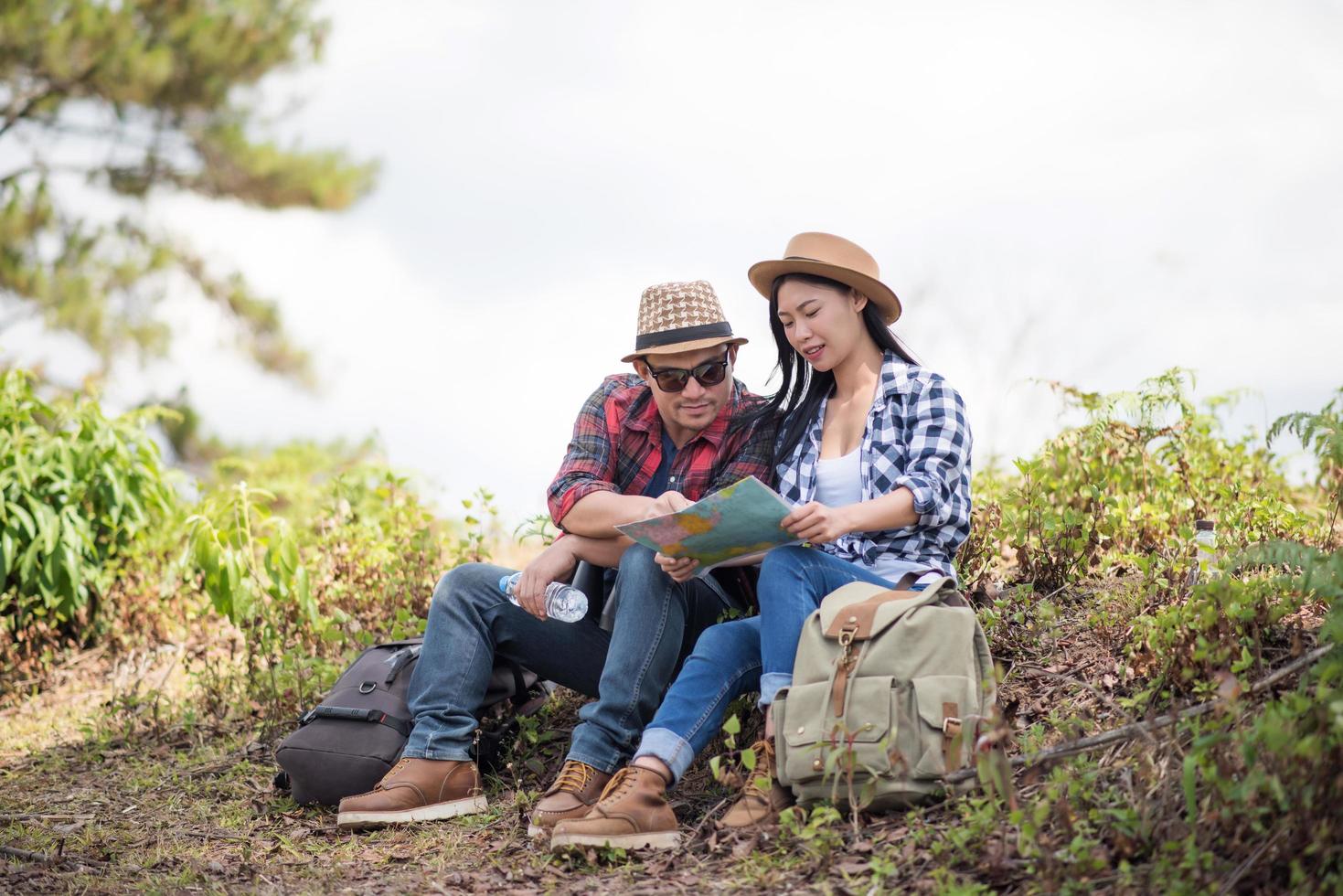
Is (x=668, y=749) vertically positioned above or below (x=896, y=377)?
below

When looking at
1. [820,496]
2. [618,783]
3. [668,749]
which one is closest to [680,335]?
[820,496]

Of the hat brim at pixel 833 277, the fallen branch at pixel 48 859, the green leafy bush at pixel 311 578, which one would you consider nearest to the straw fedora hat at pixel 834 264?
the hat brim at pixel 833 277

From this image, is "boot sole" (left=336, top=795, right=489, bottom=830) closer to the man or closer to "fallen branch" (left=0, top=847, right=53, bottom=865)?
the man

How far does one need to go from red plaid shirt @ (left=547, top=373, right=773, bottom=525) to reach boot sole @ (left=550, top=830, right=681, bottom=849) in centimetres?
118

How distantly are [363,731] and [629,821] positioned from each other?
125 cm

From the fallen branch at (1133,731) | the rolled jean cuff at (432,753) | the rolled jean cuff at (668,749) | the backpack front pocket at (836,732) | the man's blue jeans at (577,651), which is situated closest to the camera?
the fallen branch at (1133,731)

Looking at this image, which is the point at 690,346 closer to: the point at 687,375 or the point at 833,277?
the point at 687,375

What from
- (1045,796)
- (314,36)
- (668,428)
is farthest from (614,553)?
(314,36)

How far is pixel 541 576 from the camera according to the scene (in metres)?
4.18

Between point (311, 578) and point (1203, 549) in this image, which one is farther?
point (311, 578)

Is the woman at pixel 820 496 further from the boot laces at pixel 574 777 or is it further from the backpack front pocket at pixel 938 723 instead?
the backpack front pocket at pixel 938 723

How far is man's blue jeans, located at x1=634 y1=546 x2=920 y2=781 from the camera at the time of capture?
356cm

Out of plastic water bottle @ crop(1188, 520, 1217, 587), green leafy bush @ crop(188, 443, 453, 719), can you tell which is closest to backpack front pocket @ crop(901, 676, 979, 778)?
plastic water bottle @ crop(1188, 520, 1217, 587)

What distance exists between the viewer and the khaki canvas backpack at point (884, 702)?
323cm
